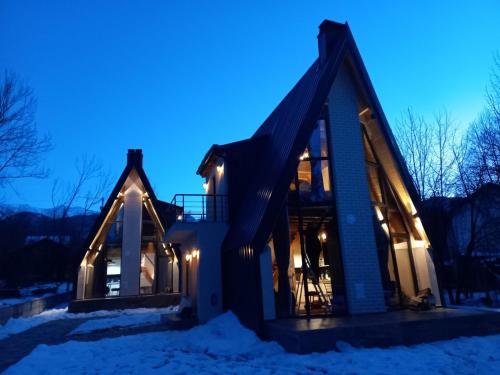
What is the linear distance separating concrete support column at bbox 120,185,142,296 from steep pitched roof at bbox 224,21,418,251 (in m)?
9.88

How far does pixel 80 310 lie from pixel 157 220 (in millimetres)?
5971

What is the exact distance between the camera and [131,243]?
768 inches

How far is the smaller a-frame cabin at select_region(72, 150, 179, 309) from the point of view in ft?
61.2

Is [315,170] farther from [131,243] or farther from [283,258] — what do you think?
[131,243]

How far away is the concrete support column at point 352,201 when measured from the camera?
9.09 meters

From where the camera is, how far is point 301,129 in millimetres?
9234

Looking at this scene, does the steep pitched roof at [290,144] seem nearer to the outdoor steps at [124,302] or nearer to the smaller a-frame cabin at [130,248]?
the outdoor steps at [124,302]

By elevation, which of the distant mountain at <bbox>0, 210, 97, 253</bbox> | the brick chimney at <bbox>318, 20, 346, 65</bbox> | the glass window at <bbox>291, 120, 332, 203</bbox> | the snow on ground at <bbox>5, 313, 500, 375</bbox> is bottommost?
the snow on ground at <bbox>5, 313, 500, 375</bbox>

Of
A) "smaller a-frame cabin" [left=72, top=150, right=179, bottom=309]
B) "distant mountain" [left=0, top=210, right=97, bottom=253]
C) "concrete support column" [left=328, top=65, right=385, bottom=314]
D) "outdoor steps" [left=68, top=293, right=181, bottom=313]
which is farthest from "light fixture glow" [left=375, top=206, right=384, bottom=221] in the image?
"distant mountain" [left=0, top=210, right=97, bottom=253]

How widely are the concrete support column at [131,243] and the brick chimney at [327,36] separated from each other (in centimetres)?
1347

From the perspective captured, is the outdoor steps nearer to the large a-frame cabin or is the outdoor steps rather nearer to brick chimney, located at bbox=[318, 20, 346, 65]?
the large a-frame cabin

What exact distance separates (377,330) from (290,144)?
5089 millimetres

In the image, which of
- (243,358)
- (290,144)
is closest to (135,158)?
(290,144)

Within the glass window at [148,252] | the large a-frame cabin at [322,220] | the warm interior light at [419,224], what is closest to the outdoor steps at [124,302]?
the glass window at [148,252]
